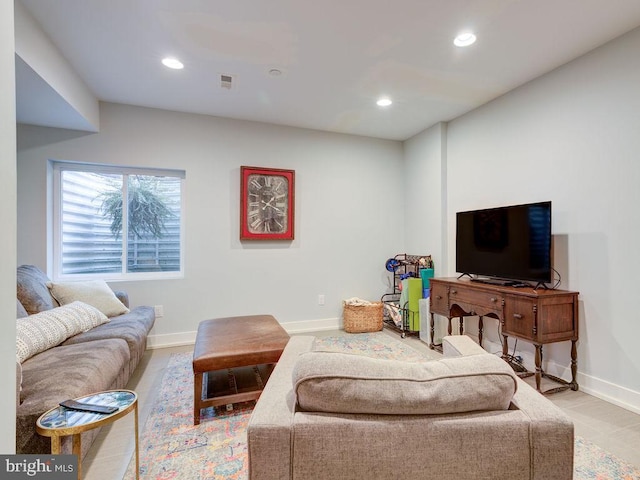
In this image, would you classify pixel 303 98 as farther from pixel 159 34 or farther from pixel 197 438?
pixel 197 438

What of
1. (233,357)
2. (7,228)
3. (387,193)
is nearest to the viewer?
(7,228)

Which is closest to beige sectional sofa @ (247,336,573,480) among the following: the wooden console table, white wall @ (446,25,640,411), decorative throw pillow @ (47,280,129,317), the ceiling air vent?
the wooden console table

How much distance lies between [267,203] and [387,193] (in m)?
1.69

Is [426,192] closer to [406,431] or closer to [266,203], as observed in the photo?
[266,203]

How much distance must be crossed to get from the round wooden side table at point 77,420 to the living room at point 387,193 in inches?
72.3

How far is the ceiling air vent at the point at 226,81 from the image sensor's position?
107 inches

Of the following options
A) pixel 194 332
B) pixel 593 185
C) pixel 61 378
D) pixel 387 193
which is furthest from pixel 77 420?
pixel 387 193

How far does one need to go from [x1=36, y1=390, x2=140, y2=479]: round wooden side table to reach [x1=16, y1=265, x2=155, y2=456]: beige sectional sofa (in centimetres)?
12

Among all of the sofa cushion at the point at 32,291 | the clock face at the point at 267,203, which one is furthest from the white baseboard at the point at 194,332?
the clock face at the point at 267,203

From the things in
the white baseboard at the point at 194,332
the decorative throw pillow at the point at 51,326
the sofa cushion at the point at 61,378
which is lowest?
the white baseboard at the point at 194,332

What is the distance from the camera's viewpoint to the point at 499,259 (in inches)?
110

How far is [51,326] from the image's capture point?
2074 millimetres

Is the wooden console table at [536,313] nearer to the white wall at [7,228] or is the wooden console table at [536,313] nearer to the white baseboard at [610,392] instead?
the white baseboard at [610,392]

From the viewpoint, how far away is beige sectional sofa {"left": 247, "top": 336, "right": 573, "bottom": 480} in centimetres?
81
